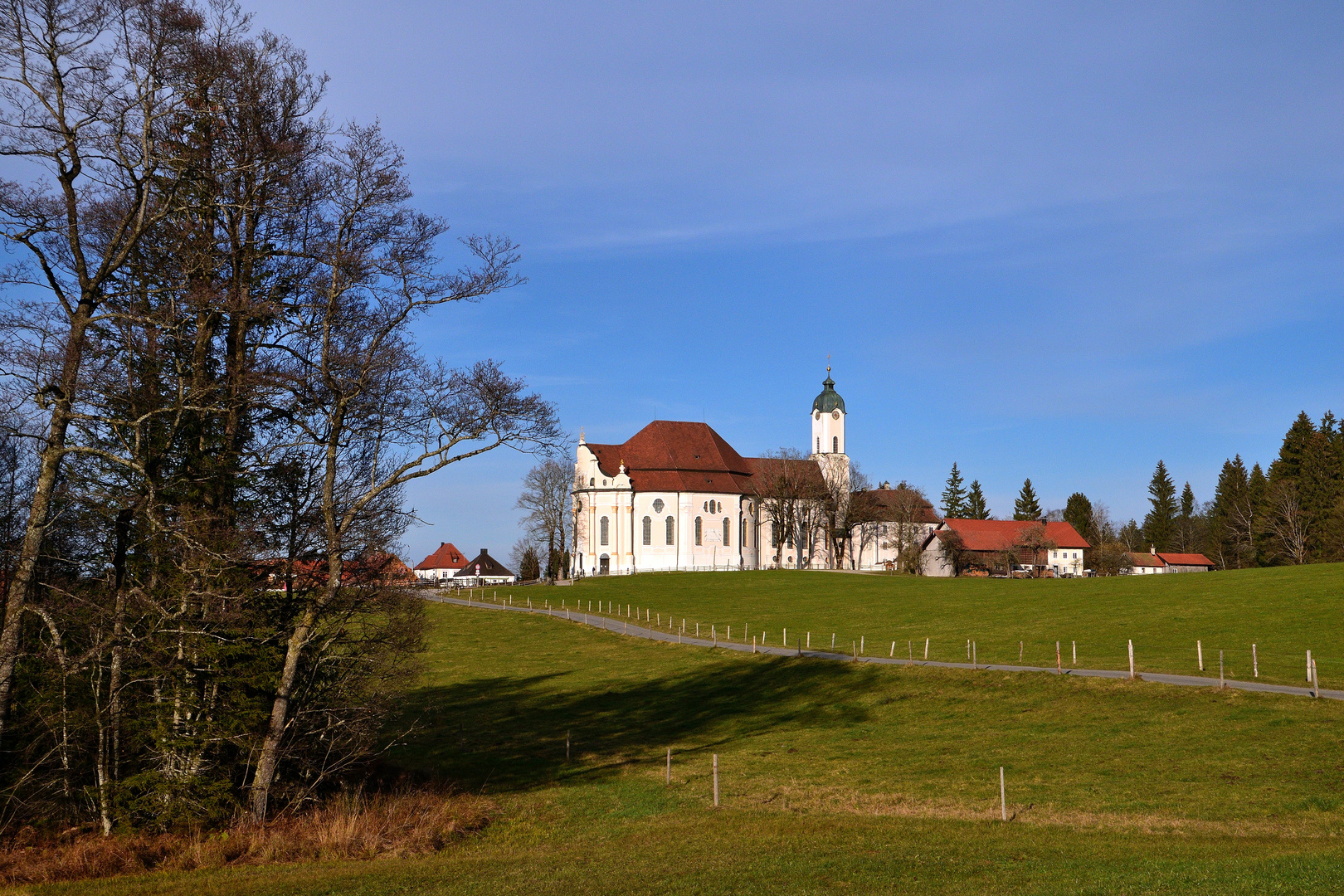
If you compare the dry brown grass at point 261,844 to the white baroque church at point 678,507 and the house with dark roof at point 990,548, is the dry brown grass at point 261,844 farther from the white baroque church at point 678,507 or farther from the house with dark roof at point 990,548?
the house with dark roof at point 990,548

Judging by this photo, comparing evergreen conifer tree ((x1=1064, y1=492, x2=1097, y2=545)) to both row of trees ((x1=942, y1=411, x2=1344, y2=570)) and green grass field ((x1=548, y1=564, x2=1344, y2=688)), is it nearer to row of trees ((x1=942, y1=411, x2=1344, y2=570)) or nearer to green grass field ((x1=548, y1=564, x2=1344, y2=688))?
row of trees ((x1=942, y1=411, x2=1344, y2=570))

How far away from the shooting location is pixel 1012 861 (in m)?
13.1

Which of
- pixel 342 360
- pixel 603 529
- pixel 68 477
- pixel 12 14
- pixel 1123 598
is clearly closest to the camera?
pixel 12 14

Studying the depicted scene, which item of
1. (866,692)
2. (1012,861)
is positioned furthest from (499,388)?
(866,692)

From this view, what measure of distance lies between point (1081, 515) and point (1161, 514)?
13540 mm

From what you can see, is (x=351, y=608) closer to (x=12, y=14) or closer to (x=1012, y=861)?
(x=12, y=14)

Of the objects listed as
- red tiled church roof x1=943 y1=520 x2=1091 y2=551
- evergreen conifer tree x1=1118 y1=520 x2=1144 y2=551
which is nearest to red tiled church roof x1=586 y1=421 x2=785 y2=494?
red tiled church roof x1=943 y1=520 x2=1091 y2=551

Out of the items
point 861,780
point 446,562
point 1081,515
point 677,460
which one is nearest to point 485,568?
point 446,562

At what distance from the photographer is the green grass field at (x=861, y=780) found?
40.7ft

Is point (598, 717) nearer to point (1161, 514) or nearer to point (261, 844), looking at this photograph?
point (261, 844)

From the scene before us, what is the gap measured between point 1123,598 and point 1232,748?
107ft

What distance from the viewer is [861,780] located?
68.0 feet

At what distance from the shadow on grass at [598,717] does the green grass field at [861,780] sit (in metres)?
0.13

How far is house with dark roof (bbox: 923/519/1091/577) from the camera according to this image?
9625cm
